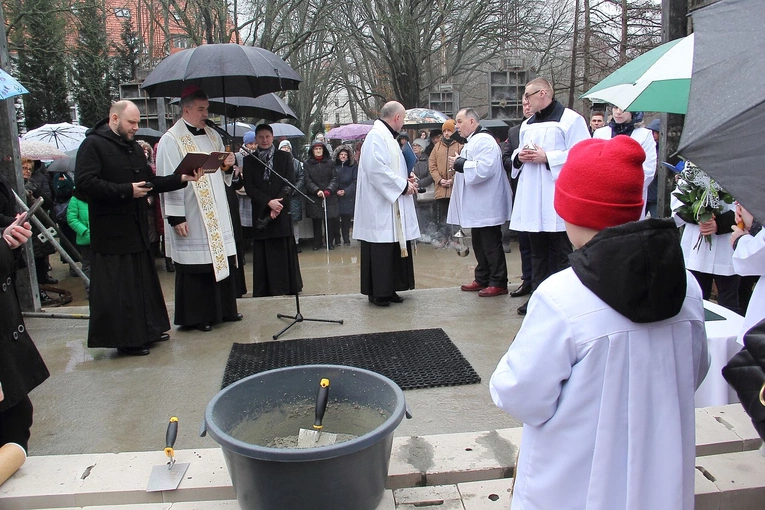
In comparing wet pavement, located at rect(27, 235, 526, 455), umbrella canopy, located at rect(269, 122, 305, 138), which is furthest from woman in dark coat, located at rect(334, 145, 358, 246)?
wet pavement, located at rect(27, 235, 526, 455)

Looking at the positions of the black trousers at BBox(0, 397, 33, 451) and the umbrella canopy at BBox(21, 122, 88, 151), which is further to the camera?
the umbrella canopy at BBox(21, 122, 88, 151)

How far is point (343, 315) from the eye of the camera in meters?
5.97

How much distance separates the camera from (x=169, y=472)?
2873 millimetres

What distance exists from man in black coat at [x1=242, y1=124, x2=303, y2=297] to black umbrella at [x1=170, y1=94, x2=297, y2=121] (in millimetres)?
632

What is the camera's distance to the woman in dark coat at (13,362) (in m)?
2.88

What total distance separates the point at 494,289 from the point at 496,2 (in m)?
17.5

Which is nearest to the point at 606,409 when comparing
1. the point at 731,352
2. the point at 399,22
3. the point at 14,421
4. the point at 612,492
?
the point at 612,492

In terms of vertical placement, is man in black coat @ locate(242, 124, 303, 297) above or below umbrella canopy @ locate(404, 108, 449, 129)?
below

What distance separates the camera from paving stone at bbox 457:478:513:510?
2732mm

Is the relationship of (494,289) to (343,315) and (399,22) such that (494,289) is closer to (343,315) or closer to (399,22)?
(343,315)

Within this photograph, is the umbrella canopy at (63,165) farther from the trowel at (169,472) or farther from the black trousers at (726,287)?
the black trousers at (726,287)

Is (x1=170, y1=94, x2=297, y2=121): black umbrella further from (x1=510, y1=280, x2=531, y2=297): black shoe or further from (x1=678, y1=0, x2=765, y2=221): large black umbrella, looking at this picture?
(x1=678, y1=0, x2=765, y2=221): large black umbrella

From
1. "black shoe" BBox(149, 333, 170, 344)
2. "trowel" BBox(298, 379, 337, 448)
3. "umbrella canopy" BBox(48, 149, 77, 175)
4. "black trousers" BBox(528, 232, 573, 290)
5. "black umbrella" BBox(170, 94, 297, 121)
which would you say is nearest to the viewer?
"trowel" BBox(298, 379, 337, 448)

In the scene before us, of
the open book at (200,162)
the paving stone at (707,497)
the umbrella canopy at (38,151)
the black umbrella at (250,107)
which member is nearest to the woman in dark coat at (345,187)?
the black umbrella at (250,107)
